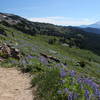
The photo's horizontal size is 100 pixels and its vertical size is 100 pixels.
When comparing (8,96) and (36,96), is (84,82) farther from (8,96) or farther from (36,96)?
(8,96)

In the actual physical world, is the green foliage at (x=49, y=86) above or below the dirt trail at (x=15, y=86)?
above

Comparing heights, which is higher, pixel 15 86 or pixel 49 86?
pixel 49 86

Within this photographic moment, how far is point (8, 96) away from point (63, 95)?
2.19m

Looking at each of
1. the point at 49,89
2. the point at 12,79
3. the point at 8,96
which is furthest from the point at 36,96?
the point at 12,79

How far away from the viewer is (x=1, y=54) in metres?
15.5

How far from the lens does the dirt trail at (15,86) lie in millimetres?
7736

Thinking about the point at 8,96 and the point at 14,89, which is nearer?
the point at 8,96

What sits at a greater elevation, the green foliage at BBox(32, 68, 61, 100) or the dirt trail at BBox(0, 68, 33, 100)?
the green foliage at BBox(32, 68, 61, 100)

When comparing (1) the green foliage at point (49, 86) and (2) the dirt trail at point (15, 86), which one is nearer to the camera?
(1) the green foliage at point (49, 86)

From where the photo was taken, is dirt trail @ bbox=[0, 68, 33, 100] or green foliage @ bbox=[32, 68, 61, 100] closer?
green foliage @ bbox=[32, 68, 61, 100]

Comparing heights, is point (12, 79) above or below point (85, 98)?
below

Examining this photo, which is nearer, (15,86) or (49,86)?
(49,86)

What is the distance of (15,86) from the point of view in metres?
8.95

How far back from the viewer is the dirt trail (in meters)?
7.74
